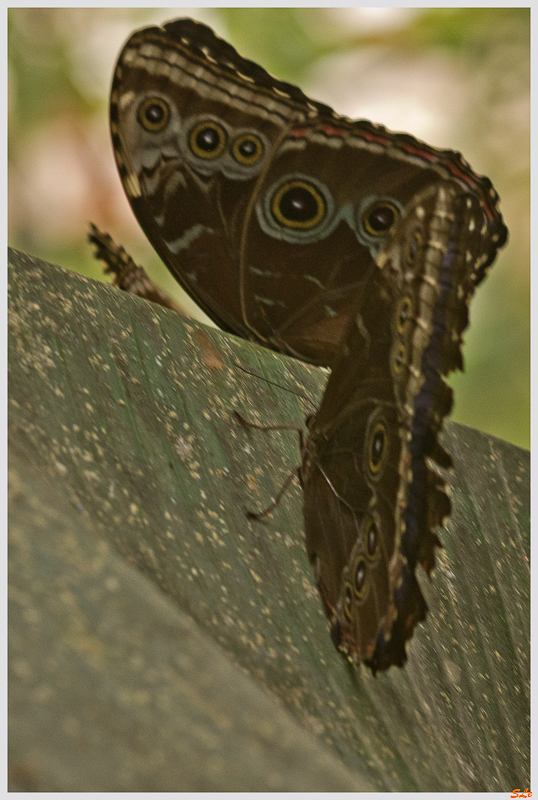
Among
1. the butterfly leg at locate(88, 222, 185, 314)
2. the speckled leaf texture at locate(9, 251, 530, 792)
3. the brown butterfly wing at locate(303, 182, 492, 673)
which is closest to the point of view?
the speckled leaf texture at locate(9, 251, 530, 792)

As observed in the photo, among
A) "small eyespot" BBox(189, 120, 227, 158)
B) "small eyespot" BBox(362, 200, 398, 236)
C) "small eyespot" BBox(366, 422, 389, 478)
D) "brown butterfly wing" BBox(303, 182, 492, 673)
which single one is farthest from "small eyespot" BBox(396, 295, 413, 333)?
"small eyespot" BBox(189, 120, 227, 158)

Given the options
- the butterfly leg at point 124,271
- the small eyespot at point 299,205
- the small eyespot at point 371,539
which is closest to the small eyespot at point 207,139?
the small eyespot at point 299,205

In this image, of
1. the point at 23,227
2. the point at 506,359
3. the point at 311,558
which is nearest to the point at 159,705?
the point at 311,558

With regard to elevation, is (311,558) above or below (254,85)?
below

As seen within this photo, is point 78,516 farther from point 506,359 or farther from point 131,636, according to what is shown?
point 506,359

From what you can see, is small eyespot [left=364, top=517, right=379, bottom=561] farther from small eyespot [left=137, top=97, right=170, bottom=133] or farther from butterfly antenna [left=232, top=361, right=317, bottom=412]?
small eyespot [left=137, top=97, right=170, bottom=133]

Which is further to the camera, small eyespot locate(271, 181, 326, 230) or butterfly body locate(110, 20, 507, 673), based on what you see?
small eyespot locate(271, 181, 326, 230)

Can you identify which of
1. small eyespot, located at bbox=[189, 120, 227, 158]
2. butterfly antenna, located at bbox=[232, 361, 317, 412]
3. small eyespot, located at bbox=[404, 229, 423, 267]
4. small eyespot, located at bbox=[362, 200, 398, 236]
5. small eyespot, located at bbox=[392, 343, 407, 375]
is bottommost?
butterfly antenna, located at bbox=[232, 361, 317, 412]
